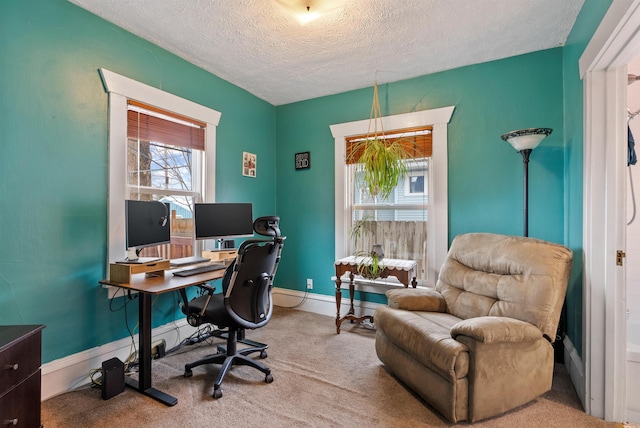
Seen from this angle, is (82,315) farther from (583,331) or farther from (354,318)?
(583,331)

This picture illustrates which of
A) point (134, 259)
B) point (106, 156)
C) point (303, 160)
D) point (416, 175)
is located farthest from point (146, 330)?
point (416, 175)

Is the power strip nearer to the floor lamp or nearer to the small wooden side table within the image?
the small wooden side table

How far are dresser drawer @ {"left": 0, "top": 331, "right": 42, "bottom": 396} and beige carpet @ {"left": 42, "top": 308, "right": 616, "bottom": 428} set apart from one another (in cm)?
44

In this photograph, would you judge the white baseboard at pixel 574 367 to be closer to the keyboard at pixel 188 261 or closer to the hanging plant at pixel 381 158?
the hanging plant at pixel 381 158

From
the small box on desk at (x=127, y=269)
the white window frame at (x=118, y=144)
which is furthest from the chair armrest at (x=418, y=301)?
the white window frame at (x=118, y=144)

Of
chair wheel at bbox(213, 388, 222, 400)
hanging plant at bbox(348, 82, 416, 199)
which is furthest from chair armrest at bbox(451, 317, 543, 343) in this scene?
hanging plant at bbox(348, 82, 416, 199)

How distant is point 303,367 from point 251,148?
2400 mm

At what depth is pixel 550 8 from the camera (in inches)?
85.7

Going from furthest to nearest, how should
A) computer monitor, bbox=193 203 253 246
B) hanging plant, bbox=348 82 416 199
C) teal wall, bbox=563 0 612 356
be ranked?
hanging plant, bbox=348 82 416 199 < computer monitor, bbox=193 203 253 246 < teal wall, bbox=563 0 612 356

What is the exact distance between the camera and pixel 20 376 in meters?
1.51

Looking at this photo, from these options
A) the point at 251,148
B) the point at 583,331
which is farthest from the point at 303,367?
the point at 251,148

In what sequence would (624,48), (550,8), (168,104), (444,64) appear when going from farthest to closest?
1. (444,64)
2. (168,104)
3. (550,8)
4. (624,48)

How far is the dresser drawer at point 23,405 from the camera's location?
4.68 feet

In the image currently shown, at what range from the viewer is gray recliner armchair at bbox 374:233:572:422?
1730mm
